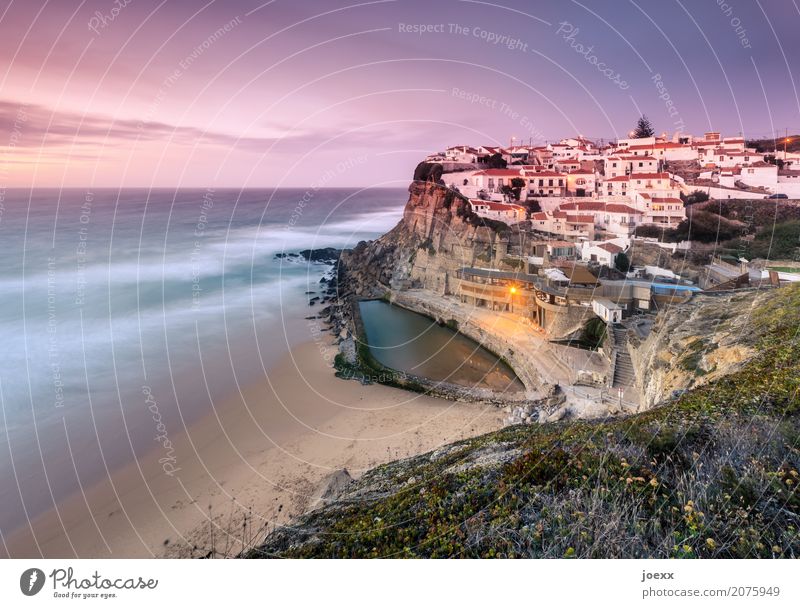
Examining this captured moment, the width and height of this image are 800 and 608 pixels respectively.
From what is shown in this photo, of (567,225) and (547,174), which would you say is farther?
(547,174)

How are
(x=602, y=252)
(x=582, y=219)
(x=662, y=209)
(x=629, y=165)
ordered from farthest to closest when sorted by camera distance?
1. (x=629, y=165)
2. (x=582, y=219)
3. (x=662, y=209)
4. (x=602, y=252)

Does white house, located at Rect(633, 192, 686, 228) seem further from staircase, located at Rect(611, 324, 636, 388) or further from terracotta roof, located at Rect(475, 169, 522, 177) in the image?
staircase, located at Rect(611, 324, 636, 388)

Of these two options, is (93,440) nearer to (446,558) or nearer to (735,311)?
(446,558)

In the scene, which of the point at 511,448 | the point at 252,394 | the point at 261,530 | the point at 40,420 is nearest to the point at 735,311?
the point at 511,448

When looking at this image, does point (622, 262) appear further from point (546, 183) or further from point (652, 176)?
point (546, 183)

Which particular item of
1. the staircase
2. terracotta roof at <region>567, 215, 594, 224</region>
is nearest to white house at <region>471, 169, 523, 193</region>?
terracotta roof at <region>567, 215, 594, 224</region>

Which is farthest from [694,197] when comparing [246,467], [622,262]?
[246,467]
